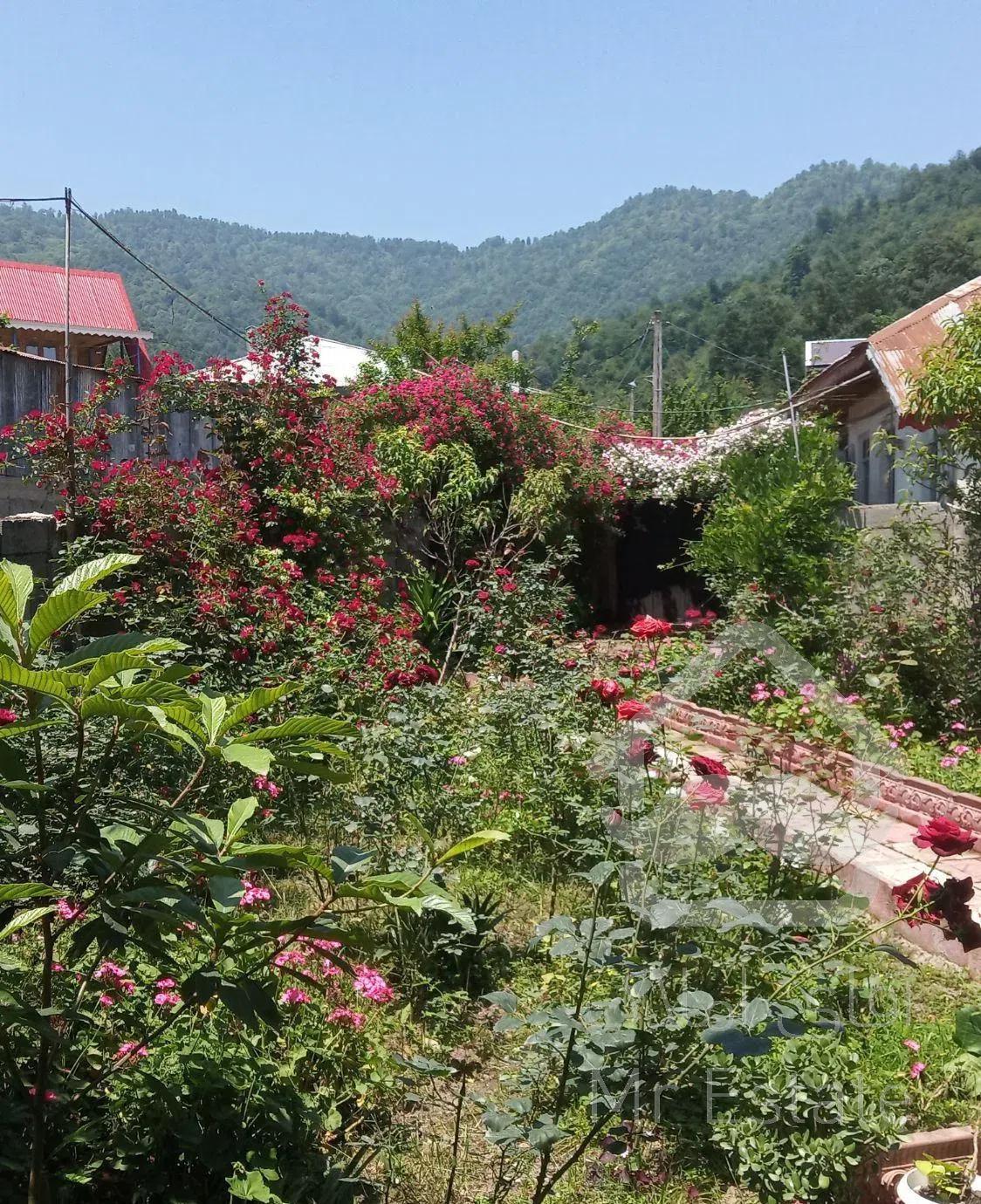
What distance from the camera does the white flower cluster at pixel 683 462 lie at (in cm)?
1312

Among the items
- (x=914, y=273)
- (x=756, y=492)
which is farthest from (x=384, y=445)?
(x=914, y=273)

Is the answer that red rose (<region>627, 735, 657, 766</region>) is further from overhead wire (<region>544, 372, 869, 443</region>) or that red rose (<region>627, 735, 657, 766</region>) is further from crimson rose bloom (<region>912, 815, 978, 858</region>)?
overhead wire (<region>544, 372, 869, 443</region>)

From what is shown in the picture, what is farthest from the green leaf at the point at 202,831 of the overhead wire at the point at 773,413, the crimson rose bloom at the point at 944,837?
the overhead wire at the point at 773,413

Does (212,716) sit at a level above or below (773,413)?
below

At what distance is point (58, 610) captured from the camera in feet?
4.99

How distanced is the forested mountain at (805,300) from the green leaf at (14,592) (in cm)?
2977

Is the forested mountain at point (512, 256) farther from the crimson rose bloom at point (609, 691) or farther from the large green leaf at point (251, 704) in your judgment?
the large green leaf at point (251, 704)

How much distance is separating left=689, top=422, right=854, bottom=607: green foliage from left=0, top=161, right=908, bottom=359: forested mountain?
130 feet

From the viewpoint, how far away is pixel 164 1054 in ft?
8.22

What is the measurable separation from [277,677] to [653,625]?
274cm

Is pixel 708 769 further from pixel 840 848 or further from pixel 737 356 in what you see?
pixel 737 356

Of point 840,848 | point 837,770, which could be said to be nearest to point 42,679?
point 837,770

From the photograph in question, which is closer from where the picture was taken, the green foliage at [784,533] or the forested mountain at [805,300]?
the green foliage at [784,533]

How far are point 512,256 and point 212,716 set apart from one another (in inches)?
3457
